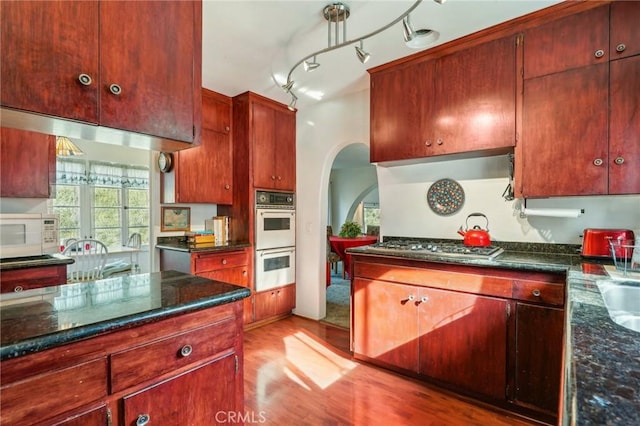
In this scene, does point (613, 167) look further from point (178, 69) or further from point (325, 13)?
point (178, 69)

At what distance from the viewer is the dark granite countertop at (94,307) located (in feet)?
2.62

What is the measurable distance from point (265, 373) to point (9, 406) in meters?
1.85

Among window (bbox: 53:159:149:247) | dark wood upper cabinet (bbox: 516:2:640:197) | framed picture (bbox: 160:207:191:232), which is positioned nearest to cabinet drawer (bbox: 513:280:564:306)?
dark wood upper cabinet (bbox: 516:2:640:197)

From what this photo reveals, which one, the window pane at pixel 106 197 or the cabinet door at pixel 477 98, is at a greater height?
the cabinet door at pixel 477 98

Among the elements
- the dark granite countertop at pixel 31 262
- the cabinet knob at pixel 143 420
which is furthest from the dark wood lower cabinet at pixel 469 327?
the dark granite countertop at pixel 31 262

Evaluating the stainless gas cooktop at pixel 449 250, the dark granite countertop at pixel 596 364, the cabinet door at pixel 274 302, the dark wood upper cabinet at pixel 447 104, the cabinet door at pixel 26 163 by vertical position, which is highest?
the dark wood upper cabinet at pixel 447 104

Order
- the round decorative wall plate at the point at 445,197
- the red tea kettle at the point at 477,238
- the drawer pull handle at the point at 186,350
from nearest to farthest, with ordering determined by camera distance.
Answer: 1. the drawer pull handle at the point at 186,350
2. the red tea kettle at the point at 477,238
3. the round decorative wall plate at the point at 445,197

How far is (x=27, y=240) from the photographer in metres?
2.45

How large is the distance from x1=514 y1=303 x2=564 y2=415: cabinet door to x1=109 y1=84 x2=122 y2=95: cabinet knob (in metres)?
2.28

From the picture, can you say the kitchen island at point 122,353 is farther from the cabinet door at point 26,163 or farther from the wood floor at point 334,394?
the cabinet door at point 26,163

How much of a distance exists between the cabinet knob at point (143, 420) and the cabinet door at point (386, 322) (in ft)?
5.65

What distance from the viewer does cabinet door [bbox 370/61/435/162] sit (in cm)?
239

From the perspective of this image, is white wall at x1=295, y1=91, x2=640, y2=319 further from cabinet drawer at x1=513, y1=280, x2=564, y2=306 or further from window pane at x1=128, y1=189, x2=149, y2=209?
window pane at x1=128, y1=189, x2=149, y2=209

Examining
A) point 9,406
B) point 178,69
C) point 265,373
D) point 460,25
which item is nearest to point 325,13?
point 460,25
